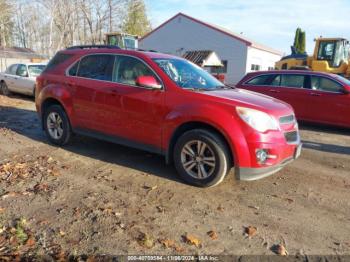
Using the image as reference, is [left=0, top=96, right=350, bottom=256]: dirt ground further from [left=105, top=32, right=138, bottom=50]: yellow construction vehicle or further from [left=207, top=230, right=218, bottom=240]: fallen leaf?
[left=105, top=32, right=138, bottom=50]: yellow construction vehicle

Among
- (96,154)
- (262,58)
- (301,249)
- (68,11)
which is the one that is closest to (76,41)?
(68,11)

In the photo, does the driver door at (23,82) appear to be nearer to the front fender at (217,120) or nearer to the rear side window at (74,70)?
the rear side window at (74,70)

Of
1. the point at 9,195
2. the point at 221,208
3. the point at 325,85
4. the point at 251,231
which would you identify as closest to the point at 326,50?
the point at 325,85

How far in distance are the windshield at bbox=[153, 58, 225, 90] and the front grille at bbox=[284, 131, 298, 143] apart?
4.46 feet

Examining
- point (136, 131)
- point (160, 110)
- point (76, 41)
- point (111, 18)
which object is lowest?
point (136, 131)

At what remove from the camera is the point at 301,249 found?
3107mm

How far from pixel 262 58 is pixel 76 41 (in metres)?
30.8

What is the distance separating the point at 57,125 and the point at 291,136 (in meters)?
4.24

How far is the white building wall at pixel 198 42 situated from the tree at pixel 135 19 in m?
18.0

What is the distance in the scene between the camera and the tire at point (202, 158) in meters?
4.24

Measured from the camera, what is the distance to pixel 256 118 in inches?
162

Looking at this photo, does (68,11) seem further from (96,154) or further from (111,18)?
(96,154)

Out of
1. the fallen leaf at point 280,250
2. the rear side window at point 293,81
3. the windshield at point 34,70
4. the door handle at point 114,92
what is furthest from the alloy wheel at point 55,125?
the windshield at point 34,70

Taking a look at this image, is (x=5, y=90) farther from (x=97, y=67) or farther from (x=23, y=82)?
(x=97, y=67)
